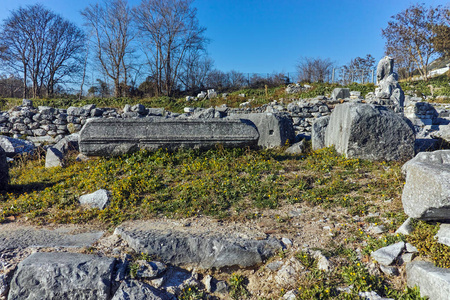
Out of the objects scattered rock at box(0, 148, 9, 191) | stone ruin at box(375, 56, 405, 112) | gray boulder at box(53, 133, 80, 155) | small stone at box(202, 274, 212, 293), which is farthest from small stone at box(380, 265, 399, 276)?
stone ruin at box(375, 56, 405, 112)

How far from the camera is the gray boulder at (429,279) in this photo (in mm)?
1947

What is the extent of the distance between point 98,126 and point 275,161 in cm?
343

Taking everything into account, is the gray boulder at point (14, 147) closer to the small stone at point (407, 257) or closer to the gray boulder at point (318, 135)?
the gray boulder at point (318, 135)

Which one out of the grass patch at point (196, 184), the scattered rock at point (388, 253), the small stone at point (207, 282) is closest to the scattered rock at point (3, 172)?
the grass patch at point (196, 184)

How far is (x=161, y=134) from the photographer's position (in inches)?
213

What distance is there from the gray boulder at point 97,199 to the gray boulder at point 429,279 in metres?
3.59

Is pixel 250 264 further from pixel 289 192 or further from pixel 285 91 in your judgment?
pixel 285 91

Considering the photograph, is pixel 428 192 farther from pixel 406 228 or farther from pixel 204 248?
pixel 204 248

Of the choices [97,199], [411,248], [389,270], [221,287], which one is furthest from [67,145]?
[411,248]

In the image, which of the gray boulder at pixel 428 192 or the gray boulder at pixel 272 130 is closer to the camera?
the gray boulder at pixel 428 192

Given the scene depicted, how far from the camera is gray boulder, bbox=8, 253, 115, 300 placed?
241cm

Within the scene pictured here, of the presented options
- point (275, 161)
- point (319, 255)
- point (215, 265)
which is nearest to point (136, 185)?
point (215, 265)

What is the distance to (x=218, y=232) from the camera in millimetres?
3076

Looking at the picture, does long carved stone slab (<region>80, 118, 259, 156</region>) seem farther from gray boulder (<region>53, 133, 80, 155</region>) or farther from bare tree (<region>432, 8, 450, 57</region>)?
bare tree (<region>432, 8, 450, 57</region>)
